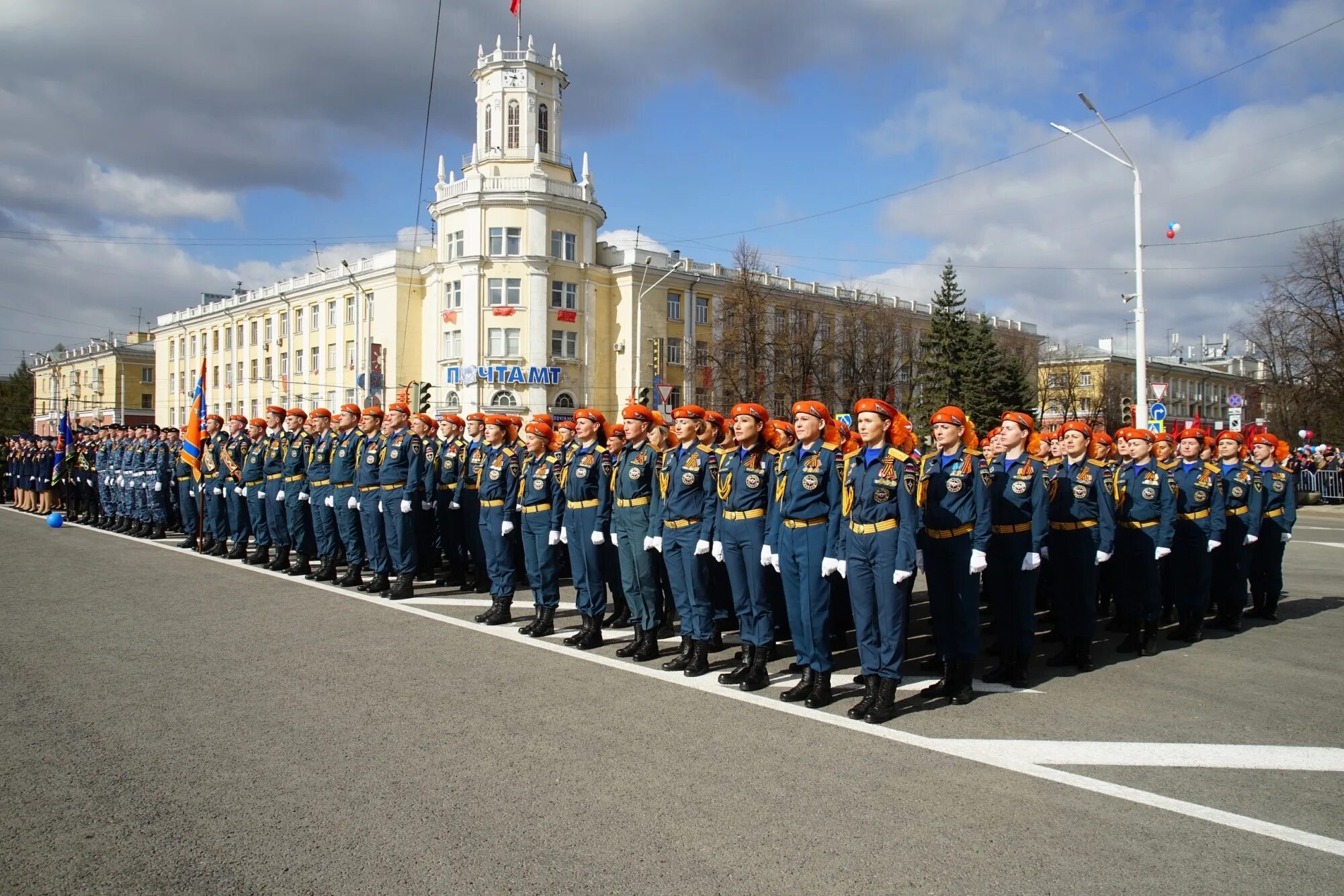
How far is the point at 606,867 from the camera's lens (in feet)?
12.0

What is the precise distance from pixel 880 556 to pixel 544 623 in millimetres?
3649

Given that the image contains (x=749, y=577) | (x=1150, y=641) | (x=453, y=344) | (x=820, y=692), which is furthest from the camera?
(x=453, y=344)

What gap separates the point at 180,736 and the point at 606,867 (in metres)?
2.97

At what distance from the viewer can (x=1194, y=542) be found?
28.3ft

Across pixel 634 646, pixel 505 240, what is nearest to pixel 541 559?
pixel 634 646

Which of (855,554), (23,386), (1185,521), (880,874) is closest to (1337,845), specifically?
(880,874)

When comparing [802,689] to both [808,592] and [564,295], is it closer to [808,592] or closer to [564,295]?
[808,592]

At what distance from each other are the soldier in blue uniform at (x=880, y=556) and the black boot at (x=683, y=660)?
1.53 meters

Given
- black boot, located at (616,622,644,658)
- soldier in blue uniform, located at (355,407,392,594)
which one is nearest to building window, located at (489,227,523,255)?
soldier in blue uniform, located at (355,407,392,594)

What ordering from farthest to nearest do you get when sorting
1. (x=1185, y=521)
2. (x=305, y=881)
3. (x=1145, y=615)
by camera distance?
(x=1185, y=521) < (x=1145, y=615) < (x=305, y=881)

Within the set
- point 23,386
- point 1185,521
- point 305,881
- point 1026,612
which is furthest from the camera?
point 23,386

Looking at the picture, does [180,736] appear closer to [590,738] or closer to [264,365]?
[590,738]

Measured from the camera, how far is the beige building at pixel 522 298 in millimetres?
50625

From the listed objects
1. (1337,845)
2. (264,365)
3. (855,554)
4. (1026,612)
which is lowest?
(1337,845)
